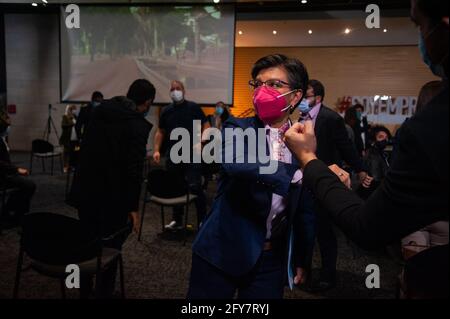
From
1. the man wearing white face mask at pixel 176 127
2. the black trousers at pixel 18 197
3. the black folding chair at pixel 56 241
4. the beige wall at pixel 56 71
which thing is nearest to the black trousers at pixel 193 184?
the man wearing white face mask at pixel 176 127

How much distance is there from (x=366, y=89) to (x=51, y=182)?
8.98 m

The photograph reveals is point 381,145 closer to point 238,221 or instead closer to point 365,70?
point 238,221

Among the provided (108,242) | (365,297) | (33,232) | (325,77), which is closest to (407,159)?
(33,232)

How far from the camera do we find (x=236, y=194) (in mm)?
1702

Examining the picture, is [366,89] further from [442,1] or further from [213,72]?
[442,1]

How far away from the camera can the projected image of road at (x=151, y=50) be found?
840cm

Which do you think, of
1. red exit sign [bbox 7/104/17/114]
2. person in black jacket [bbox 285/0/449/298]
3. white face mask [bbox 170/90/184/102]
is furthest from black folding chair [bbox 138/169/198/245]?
red exit sign [bbox 7/104/17/114]

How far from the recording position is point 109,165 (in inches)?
110

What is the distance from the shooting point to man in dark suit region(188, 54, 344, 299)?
5.46ft

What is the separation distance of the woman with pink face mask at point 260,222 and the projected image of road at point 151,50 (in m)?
6.71

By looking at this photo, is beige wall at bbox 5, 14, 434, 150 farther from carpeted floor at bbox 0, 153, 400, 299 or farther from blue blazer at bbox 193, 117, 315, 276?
blue blazer at bbox 193, 117, 315, 276

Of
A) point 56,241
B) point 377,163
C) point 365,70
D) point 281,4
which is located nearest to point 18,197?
point 56,241

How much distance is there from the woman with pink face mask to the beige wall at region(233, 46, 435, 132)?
32.4ft

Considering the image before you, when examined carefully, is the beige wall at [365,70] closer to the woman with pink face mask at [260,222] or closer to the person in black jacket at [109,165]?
the person in black jacket at [109,165]
